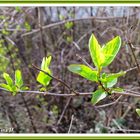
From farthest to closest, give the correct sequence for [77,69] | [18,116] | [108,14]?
→ 1. [18,116]
2. [108,14]
3. [77,69]

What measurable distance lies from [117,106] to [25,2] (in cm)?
134

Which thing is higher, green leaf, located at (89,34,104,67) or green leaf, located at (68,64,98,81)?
green leaf, located at (89,34,104,67)

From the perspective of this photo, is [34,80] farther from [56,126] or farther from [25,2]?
[25,2]

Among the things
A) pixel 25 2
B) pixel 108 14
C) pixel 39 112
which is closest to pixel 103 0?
pixel 25 2

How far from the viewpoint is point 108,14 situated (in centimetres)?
192

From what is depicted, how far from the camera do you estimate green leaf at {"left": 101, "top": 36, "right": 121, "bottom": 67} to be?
0.59 metres

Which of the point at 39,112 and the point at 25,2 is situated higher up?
the point at 25,2

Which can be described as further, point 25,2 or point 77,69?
point 25,2

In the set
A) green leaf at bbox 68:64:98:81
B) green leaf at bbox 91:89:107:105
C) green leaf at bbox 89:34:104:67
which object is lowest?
green leaf at bbox 91:89:107:105

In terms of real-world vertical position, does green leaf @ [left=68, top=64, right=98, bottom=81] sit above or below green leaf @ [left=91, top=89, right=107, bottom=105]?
above

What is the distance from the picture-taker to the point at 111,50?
1.96 feet

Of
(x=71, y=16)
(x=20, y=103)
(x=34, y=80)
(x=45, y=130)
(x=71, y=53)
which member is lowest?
(x=45, y=130)

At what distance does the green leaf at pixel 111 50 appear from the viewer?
23.0 inches

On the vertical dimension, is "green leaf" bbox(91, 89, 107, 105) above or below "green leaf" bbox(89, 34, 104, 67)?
below
